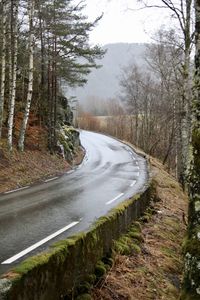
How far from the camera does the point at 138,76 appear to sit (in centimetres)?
5028

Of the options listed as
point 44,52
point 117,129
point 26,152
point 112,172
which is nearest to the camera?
point 26,152

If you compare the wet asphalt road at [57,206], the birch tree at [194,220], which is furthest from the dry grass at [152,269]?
the birch tree at [194,220]

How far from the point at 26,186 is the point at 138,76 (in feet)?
118

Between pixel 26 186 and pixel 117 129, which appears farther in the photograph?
pixel 117 129

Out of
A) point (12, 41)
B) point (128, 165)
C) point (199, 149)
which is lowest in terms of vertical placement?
point (128, 165)

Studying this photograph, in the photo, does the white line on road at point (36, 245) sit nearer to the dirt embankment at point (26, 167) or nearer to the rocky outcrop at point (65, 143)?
the dirt embankment at point (26, 167)

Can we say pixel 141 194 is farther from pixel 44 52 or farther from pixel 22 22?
pixel 44 52

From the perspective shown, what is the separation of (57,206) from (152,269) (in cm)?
526

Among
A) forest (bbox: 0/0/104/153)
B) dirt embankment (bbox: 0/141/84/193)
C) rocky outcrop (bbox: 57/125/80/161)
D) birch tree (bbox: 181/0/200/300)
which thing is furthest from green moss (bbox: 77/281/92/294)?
rocky outcrop (bbox: 57/125/80/161)

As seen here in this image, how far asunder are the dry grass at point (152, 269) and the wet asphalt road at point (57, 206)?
5.00 feet

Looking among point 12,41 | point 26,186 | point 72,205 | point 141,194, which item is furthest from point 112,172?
point 141,194

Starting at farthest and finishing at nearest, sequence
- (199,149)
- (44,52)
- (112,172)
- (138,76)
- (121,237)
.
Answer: (138,76)
(44,52)
(112,172)
(121,237)
(199,149)

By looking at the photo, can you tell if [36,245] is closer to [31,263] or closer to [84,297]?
[84,297]

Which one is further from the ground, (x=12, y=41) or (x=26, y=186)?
(x=12, y=41)
